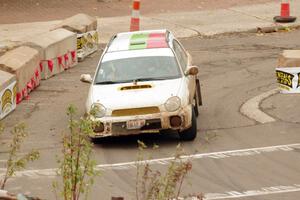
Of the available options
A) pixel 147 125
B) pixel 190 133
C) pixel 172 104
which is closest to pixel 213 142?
pixel 190 133

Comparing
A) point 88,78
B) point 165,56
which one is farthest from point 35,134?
point 165,56

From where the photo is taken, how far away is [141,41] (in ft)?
55.3

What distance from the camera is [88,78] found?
16.0 m

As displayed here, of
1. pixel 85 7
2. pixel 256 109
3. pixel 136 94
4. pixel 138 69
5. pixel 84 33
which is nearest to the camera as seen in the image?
pixel 136 94

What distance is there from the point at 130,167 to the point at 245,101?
15.1ft

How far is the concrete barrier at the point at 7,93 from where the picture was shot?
17094mm

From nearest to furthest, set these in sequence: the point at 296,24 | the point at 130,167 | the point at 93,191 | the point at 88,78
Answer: the point at 93,191 < the point at 130,167 < the point at 88,78 < the point at 296,24

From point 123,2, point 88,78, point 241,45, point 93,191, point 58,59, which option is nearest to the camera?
point 93,191

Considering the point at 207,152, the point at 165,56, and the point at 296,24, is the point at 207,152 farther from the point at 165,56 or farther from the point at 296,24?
the point at 296,24

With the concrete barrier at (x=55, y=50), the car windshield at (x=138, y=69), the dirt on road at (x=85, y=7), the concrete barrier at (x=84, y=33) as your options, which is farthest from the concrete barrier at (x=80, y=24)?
the car windshield at (x=138, y=69)

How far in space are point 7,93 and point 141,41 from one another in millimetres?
2501

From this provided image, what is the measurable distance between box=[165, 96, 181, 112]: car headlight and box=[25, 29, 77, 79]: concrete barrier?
19.4ft

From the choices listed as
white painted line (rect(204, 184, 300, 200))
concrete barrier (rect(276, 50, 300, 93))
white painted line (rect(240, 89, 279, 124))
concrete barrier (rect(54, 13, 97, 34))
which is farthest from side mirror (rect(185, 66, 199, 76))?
concrete barrier (rect(54, 13, 97, 34))

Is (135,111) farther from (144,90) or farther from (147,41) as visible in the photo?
(147,41)
